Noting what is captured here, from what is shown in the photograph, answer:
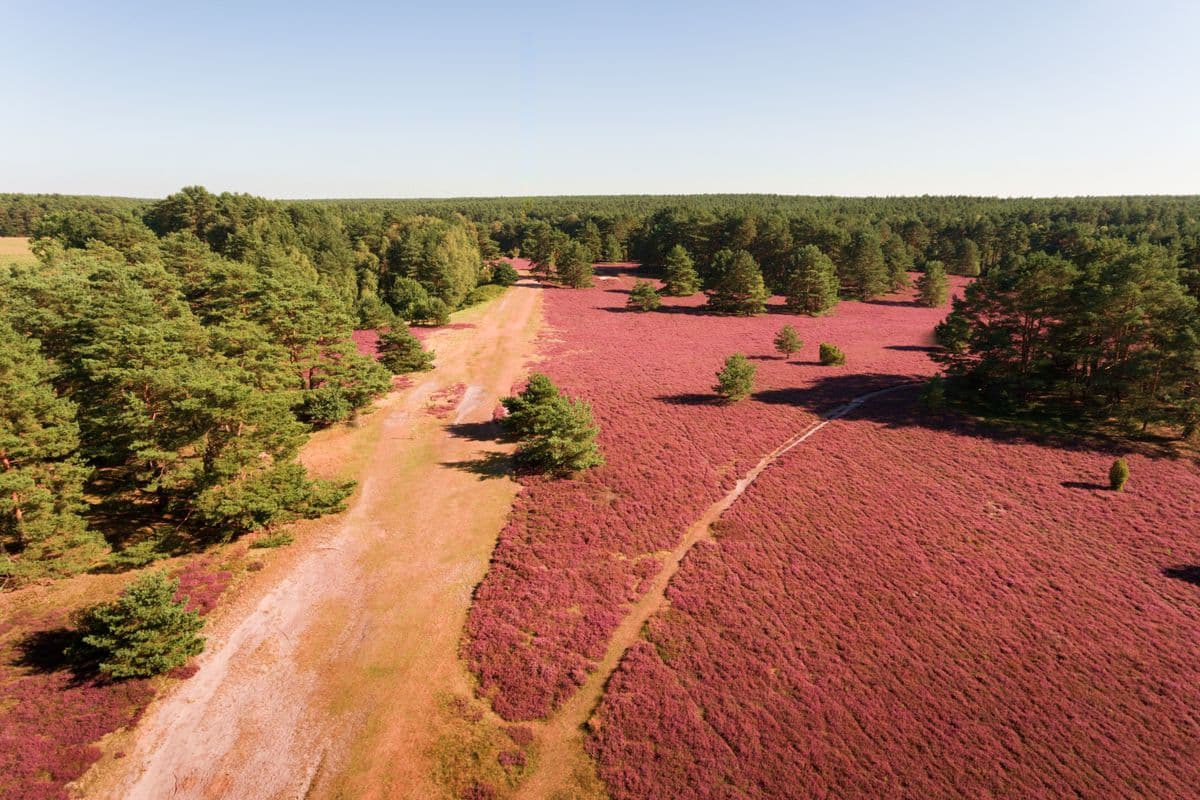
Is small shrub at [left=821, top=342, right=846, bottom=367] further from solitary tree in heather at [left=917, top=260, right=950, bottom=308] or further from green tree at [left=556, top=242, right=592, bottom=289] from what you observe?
green tree at [left=556, top=242, right=592, bottom=289]

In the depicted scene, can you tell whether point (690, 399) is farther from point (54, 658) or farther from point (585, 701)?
point (54, 658)

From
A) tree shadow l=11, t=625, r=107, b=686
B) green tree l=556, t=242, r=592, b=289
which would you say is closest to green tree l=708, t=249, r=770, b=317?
green tree l=556, t=242, r=592, b=289

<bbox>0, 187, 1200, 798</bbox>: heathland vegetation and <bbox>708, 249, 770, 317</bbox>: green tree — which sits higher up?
<bbox>708, 249, 770, 317</bbox>: green tree

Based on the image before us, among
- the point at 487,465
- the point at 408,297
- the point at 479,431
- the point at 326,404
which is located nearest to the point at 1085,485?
the point at 487,465

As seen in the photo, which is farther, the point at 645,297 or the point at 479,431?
the point at 645,297

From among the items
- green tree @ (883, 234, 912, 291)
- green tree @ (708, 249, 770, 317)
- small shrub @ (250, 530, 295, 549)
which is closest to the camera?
small shrub @ (250, 530, 295, 549)

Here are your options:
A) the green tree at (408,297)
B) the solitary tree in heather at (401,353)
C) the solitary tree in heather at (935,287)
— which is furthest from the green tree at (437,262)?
the solitary tree in heather at (935,287)

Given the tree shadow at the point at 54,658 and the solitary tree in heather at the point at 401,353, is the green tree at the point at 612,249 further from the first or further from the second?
the tree shadow at the point at 54,658

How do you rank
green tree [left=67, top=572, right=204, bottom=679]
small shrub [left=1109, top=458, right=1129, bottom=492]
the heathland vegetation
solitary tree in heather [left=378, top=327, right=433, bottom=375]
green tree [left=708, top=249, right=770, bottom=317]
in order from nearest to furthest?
green tree [left=67, top=572, right=204, bottom=679] < the heathland vegetation < small shrub [left=1109, top=458, right=1129, bottom=492] < solitary tree in heather [left=378, top=327, right=433, bottom=375] < green tree [left=708, top=249, right=770, bottom=317]
